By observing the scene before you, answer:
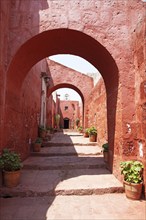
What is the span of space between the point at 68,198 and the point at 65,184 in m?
0.43

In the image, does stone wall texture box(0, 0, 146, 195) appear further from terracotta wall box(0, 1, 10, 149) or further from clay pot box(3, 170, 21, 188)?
clay pot box(3, 170, 21, 188)

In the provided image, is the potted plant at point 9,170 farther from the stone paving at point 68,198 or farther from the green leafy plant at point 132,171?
the green leafy plant at point 132,171

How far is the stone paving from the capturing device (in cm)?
280

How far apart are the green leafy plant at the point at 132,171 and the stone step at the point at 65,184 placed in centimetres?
35

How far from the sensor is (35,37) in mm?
4211

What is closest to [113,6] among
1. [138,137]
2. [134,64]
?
[134,64]

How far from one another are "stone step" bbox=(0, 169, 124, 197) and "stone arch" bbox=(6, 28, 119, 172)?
0.78 meters

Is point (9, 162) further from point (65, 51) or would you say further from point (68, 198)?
point (65, 51)

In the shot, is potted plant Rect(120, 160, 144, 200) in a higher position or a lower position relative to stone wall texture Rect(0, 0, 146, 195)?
lower

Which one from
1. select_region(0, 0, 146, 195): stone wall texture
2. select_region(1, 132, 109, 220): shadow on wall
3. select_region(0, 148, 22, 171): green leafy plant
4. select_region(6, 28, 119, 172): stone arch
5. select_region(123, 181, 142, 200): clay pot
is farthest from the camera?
select_region(6, 28, 119, 172): stone arch

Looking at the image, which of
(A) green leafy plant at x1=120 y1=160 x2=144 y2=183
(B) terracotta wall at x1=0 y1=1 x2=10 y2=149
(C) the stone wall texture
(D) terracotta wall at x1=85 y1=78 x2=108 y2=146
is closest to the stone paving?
(A) green leafy plant at x1=120 y1=160 x2=144 y2=183

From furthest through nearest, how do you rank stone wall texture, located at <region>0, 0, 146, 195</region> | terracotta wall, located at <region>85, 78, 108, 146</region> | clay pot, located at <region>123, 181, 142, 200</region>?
terracotta wall, located at <region>85, 78, 108, 146</region>, stone wall texture, located at <region>0, 0, 146, 195</region>, clay pot, located at <region>123, 181, 142, 200</region>

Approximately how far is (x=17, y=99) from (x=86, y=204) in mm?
3213

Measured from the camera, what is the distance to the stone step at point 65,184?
350 centimetres
